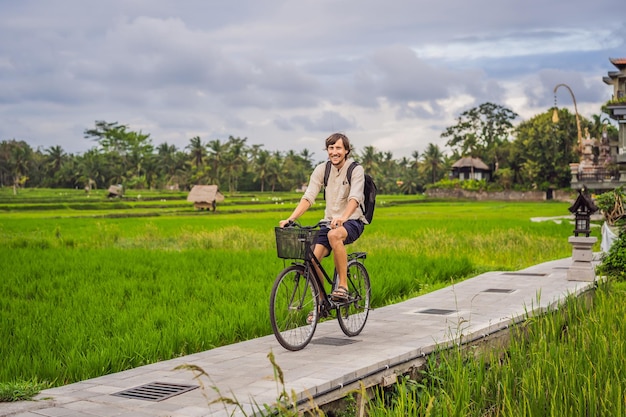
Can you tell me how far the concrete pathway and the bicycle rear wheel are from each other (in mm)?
103

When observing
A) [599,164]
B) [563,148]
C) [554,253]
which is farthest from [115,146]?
[554,253]

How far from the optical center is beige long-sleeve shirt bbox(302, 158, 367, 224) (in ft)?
19.8

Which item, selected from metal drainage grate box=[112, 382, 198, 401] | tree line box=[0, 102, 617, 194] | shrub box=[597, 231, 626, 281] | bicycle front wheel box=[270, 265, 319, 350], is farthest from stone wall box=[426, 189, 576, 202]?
metal drainage grate box=[112, 382, 198, 401]

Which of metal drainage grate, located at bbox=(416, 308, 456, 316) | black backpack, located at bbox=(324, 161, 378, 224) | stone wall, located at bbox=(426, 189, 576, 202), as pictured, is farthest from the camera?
stone wall, located at bbox=(426, 189, 576, 202)

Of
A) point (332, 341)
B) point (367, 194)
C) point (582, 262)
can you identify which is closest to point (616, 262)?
point (582, 262)

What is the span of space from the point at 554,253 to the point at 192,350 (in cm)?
1313

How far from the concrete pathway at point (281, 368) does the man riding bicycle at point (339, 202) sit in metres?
0.68

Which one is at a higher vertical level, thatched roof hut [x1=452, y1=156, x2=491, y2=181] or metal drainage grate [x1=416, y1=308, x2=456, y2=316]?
thatched roof hut [x1=452, y1=156, x2=491, y2=181]

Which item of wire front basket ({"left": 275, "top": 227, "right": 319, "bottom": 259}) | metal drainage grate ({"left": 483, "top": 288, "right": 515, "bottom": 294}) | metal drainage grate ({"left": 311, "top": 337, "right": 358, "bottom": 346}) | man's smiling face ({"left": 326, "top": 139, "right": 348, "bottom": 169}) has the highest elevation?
man's smiling face ({"left": 326, "top": 139, "right": 348, "bottom": 169})

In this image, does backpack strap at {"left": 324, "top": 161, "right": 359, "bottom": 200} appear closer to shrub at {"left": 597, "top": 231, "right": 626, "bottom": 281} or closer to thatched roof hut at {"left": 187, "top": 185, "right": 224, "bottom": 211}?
shrub at {"left": 597, "top": 231, "right": 626, "bottom": 281}

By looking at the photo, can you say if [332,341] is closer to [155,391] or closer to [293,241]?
[293,241]

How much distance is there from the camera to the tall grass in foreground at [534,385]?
12.9 feet

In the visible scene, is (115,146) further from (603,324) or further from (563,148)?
(603,324)

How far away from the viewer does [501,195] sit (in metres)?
70.2
